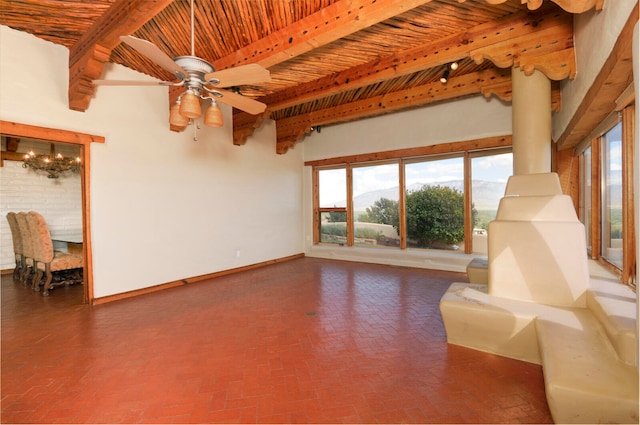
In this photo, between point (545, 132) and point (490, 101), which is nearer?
point (545, 132)

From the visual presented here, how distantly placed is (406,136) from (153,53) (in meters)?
5.25

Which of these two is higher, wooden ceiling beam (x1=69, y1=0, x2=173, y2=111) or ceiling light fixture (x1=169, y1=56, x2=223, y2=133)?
wooden ceiling beam (x1=69, y1=0, x2=173, y2=111)

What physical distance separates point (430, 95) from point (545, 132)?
210 cm

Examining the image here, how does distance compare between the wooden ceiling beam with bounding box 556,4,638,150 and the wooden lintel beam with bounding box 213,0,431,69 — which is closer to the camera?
the wooden ceiling beam with bounding box 556,4,638,150

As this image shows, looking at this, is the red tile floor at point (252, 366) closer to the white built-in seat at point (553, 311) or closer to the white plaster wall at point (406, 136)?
the white built-in seat at point (553, 311)

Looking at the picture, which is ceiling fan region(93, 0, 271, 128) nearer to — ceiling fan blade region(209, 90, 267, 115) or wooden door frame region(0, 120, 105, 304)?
ceiling fan blade region(209, 90, 267, 115)

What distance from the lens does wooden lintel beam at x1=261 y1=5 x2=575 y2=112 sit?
3.05 metres

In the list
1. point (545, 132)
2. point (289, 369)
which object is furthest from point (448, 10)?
point (289, 369)

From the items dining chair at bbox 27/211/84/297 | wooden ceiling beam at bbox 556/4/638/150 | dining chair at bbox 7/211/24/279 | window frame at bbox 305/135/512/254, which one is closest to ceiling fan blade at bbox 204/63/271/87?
wooden ceiling beam at bbox 556/4/638/150

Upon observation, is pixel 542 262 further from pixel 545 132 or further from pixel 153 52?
pixel 153 52

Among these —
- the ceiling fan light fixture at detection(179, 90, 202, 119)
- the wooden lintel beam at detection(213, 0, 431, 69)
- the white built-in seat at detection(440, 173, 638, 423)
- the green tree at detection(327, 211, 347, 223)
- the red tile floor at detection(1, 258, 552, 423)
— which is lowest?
the red tile floor at detection(1, 258, 552, 423)

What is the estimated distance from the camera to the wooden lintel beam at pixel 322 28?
2459 mm

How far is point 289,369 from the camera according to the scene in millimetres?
2256

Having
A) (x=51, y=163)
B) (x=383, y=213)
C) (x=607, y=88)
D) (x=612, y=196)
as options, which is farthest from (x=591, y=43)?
(x=51, y=163)
